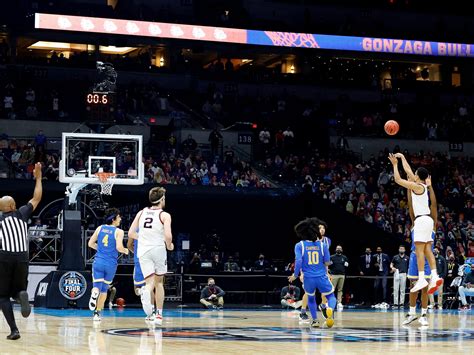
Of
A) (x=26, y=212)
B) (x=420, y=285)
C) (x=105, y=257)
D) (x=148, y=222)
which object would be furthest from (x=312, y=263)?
(x=26, y=212)

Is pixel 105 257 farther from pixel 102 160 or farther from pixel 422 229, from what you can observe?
pixel 422 229

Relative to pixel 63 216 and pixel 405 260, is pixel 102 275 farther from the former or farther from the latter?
pixel 405 260

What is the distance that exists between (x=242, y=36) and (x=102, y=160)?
760 inches

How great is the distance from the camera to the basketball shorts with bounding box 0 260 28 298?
41.1 ft

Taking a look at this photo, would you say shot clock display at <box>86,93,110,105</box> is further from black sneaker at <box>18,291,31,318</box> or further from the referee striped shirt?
black sneaker at <box>18,291,31,318</box>

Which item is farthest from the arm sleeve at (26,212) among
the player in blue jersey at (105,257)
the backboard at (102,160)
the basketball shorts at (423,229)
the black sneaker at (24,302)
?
the backboard at (102,160)

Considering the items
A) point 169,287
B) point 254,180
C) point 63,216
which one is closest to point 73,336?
point 63,216

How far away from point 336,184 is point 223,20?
12.5 m

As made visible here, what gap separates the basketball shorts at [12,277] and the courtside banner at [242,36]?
28609 millimetres

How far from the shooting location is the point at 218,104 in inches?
1858

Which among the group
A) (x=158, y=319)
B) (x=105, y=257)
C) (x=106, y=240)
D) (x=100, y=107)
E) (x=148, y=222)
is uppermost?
(x=100, y=107)

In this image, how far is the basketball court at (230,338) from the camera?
11.3 m

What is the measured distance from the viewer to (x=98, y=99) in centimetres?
2589

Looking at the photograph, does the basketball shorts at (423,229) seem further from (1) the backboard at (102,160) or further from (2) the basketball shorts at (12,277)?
(1) the backboard at (102,160)
